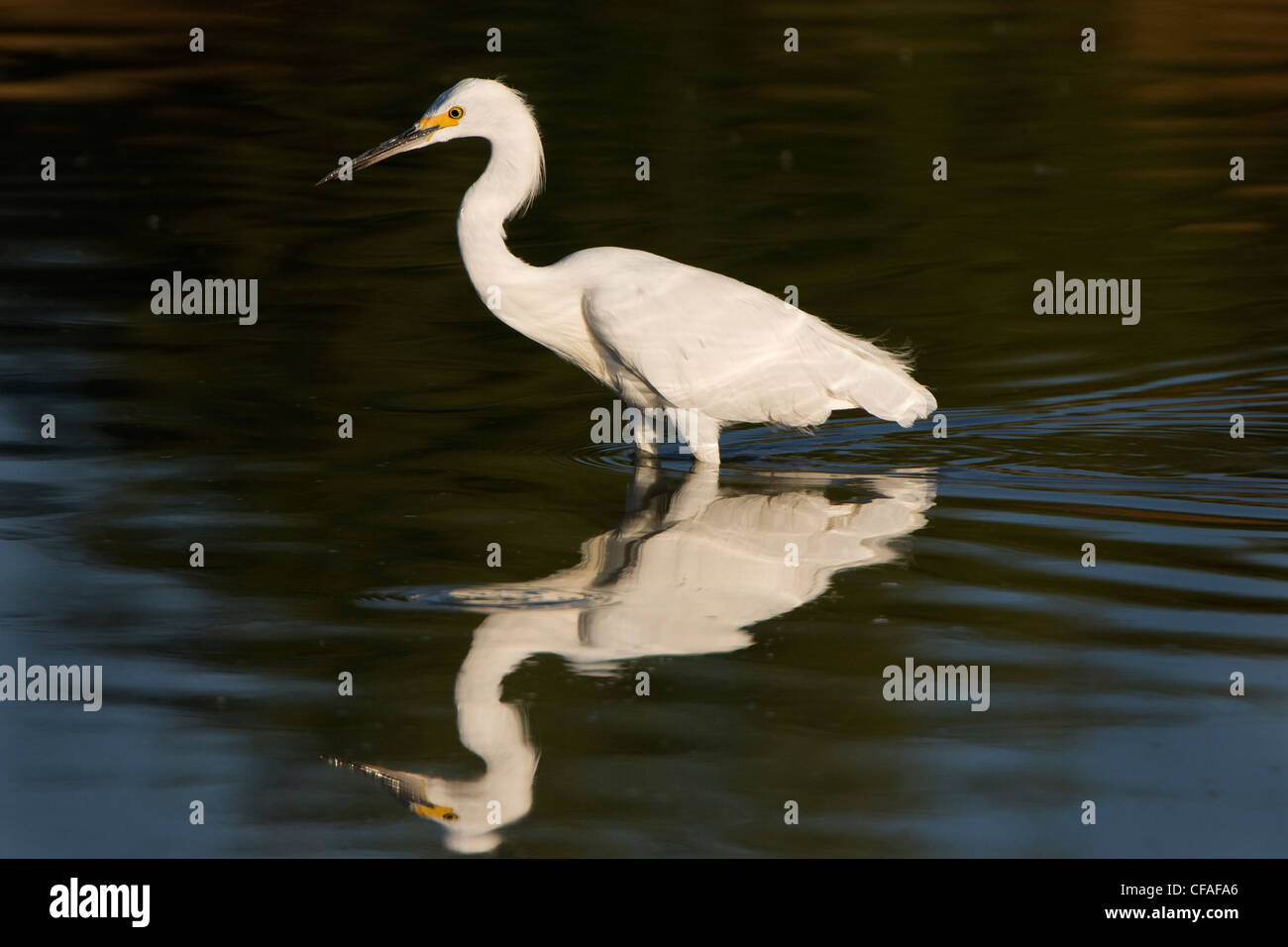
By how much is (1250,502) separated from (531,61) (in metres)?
19.0

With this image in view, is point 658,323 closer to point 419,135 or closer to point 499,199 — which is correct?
point 499,199

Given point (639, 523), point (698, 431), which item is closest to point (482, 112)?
point (698, 431)

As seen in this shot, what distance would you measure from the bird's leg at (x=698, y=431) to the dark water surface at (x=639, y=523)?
0.62 feet

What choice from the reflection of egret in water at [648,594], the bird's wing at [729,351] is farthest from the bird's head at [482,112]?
the reflection of egret in water at [648,594]

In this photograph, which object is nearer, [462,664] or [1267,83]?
[462,664]

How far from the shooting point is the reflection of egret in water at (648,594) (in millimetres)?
6594

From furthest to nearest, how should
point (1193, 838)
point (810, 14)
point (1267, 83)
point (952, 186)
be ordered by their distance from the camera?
point (810, 14), point (1267, 83), point (952, 186), point (1193, 838)

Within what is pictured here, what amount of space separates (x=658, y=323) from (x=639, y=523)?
134cm

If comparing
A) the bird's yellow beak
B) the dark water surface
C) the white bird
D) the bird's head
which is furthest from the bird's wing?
the bird's yellow beak

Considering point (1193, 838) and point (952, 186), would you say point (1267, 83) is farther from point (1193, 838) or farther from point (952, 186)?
point (1193, 838)

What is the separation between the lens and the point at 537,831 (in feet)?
20.4

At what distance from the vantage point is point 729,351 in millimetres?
10617

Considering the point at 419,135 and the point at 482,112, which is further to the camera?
the point at 419,135

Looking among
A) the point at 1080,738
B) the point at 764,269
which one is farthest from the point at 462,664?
the point at 764,269
